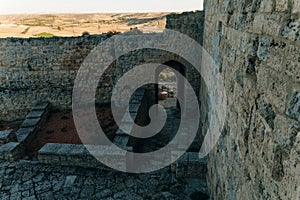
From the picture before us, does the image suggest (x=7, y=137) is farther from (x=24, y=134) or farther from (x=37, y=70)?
(x=37, y=70)

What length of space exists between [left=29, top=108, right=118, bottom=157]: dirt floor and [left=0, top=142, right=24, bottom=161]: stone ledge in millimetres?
399

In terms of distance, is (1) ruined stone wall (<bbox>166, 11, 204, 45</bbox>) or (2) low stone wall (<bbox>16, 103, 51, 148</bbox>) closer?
(2) low stone wall (<bbox>16, 103, 51, 148</bbox>)

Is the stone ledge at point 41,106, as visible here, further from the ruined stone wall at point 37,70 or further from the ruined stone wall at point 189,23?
the ruined stone wall at point 189,23

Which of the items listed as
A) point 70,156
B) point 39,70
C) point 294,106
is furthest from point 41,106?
point 294,106

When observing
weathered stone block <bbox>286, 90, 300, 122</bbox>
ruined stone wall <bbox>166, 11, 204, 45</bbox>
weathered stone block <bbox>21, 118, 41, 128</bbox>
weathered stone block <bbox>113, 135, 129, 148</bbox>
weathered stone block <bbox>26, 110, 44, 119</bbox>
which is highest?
ruined stone wall <bbox>166, 11, 204, 45</bbox>

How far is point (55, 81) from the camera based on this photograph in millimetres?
10367

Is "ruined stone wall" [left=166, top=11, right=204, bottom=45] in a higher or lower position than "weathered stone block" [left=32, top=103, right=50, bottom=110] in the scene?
higher

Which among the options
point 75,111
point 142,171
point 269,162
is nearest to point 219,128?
point 269,162

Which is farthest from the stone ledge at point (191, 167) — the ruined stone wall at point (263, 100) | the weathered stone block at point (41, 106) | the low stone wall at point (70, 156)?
the weathered stone block at point (41, 106)

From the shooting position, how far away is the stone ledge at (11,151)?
6941mm

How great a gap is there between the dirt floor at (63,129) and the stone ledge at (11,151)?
40cm

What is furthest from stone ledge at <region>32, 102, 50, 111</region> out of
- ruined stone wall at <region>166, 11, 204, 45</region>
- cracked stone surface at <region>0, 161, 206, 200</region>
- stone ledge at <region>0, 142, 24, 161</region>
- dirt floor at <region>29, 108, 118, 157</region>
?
ruined stone wall at <region>166, 11, 204, 45</region>

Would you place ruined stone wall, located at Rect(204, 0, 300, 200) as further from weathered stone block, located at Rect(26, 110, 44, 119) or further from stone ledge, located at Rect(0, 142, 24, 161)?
weathered stone block, located at Rect(26, 110, 44, 119)

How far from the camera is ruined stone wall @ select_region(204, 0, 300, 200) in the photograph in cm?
155
